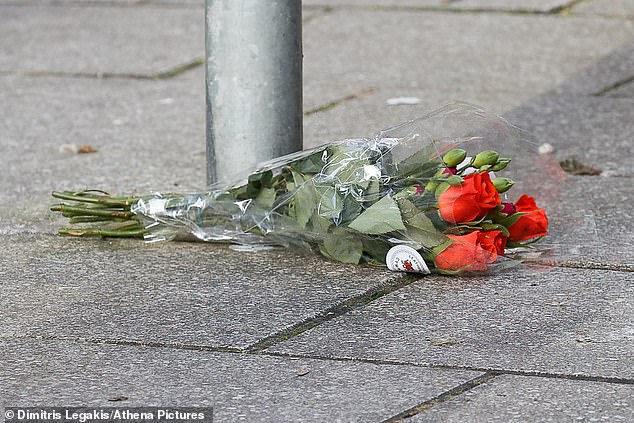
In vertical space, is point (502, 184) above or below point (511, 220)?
above

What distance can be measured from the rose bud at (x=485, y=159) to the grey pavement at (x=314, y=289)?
0.34 m

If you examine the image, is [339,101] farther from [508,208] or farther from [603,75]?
[508,208]

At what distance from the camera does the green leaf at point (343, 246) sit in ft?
12.4

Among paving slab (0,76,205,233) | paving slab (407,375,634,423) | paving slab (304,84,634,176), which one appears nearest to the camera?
paving slab (407,375,634,423)

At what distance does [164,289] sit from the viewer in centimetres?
363

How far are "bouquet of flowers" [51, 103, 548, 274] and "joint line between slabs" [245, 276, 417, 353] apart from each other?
8cm

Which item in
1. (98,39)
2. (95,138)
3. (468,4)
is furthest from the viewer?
(468,4)

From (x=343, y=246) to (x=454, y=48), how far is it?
3408mm

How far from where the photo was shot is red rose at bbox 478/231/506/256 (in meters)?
3.61

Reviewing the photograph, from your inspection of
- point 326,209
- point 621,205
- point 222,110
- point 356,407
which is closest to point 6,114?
point 222,110

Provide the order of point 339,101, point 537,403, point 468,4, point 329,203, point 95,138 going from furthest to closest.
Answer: point 468,4
point 339,101
point 95,138
point 329,203
point 537,403

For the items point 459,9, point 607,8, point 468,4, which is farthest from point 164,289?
point 607,8

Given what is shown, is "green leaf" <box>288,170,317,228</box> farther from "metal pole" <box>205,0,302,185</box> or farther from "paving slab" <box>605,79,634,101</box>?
"paving slab" <box>605,79,634,101</box>

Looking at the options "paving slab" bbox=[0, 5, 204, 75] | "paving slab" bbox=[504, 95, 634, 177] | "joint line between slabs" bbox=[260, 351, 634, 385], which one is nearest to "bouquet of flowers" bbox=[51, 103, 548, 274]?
"joint line between slabs" bbox=[260, 351, 634, 385]
